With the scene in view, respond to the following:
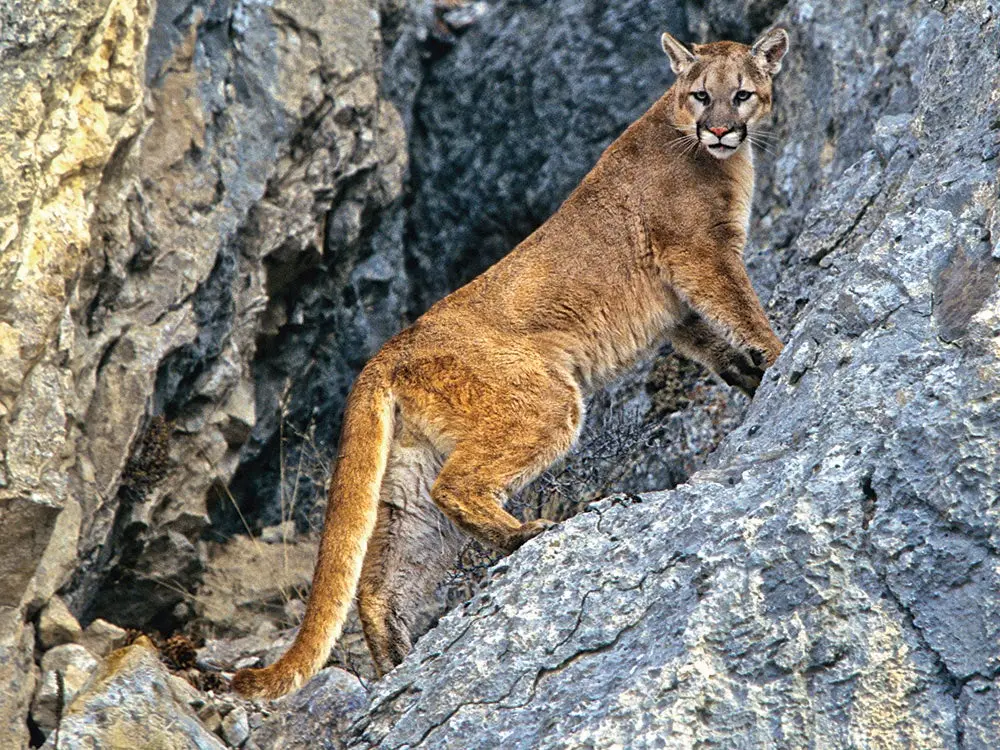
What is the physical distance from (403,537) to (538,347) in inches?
39.1

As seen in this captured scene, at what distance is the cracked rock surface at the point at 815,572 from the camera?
375 cm

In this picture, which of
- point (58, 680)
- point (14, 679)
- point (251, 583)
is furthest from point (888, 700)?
point (251, 583)

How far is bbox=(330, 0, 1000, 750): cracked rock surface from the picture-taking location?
375 cm

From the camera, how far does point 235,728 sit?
19.9 ft

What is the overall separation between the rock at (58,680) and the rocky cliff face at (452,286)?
0.05 feet

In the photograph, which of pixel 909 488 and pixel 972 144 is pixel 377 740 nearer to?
pixel 909 488

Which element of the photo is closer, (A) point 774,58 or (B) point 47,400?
(B) point 47,400

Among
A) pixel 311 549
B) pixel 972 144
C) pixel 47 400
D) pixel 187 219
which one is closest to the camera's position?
pixel 972 144

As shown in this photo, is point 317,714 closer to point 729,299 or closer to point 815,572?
point 729,299

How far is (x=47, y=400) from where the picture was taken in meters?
5.96

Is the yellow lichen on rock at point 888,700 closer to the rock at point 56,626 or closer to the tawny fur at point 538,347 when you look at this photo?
the tawny fur at point 538,347

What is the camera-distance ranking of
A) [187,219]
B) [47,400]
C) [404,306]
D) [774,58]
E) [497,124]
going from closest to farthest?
[47,400] < [774,58] < [187,219] < [404,306] < [497,124]

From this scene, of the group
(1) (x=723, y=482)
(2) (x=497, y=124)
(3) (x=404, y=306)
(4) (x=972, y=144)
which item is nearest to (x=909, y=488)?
(1) (x=723, y=482)

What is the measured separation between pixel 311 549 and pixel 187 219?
7.00ft
